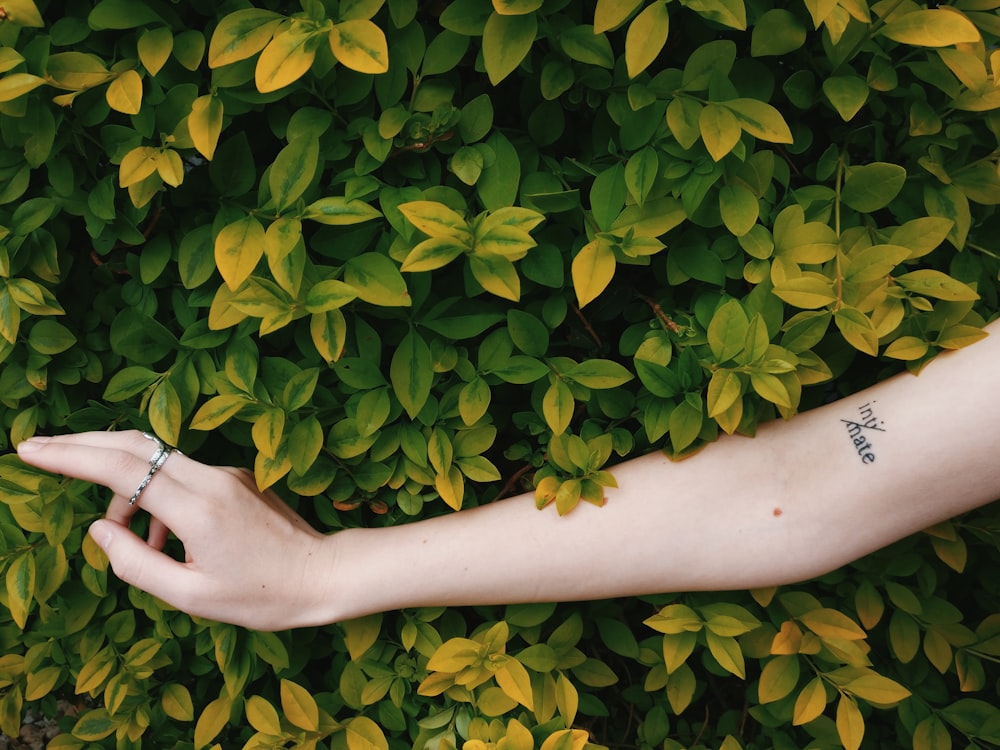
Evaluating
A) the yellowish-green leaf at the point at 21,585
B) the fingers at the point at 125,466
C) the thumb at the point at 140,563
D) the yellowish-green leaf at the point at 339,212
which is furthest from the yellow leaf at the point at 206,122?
the yellowish-green leaf at the point at 21,585

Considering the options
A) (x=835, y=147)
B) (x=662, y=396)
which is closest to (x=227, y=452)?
(x=662, y=396)

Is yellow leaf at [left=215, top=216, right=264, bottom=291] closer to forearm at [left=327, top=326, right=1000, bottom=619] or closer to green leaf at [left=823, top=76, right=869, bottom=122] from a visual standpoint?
forearm at [left=327, top=326, right=1000, bottom=619]

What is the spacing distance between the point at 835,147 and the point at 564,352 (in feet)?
1.52

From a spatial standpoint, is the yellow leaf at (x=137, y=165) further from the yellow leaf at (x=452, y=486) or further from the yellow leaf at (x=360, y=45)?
the yellow leaf at (x=452, y=486)

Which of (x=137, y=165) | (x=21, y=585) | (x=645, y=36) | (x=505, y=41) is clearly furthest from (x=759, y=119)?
(x=21, y=585)

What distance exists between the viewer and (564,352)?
117cm

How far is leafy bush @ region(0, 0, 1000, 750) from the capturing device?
920 millimetres

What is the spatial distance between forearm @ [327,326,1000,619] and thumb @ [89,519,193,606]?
211 millimetres

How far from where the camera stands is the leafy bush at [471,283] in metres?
0.92

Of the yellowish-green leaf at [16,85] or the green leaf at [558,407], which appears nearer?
the yellowish-green leaf at [16,85]

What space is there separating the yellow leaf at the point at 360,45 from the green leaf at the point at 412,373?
1.10ft

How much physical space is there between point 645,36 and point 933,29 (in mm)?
339

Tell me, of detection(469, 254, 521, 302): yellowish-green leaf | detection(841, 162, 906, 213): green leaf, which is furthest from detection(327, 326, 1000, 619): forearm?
detection(469, 254, 521, 302): yellowish-green leaf

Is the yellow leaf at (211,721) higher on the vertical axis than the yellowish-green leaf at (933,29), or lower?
lower
